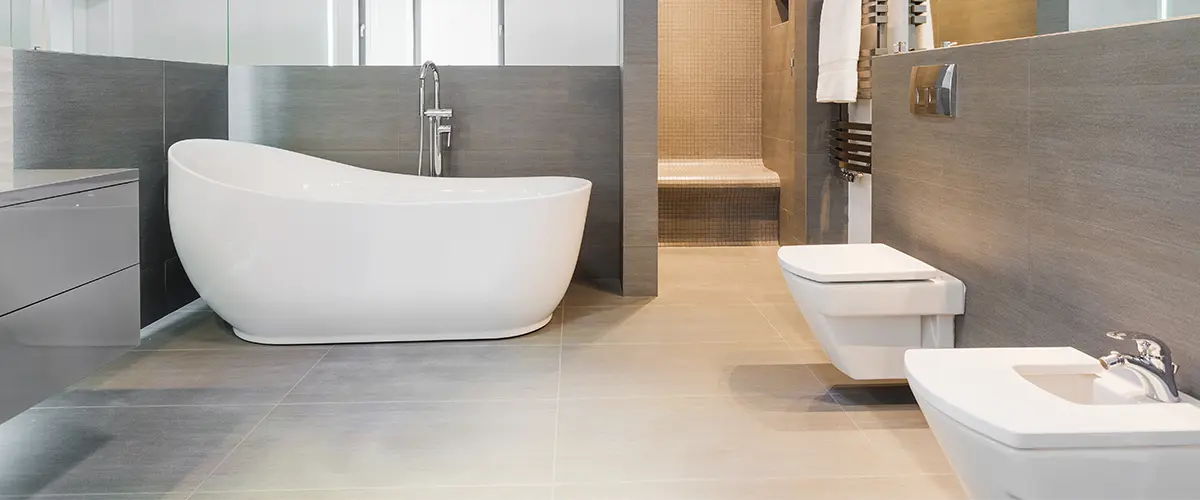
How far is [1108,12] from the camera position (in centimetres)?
221

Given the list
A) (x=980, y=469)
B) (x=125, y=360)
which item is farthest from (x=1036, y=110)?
(x=125, y=360)

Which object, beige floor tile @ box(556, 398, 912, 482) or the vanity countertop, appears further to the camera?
beige floor tile @ box(556, 398, 912, 482)

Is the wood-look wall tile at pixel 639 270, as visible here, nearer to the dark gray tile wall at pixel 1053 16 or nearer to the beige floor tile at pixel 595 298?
the beige floor tile at pixel 595 298

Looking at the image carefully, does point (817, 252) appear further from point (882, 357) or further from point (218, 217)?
point (218, 217)

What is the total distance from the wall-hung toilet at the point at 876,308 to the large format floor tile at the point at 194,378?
64.5 inches

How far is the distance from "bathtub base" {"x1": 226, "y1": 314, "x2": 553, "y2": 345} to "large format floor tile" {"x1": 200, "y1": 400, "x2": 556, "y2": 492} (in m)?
0.86

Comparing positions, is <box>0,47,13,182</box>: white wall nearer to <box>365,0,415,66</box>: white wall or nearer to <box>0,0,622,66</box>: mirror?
<box>0,0,622,66</box>: mirror

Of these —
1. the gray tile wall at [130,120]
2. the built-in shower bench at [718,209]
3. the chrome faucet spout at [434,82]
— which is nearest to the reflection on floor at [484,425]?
the gray tile wall at [130,120]

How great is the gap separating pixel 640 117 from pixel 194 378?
2275 mm

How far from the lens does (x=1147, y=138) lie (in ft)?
6.64

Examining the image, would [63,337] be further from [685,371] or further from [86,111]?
[685,371]

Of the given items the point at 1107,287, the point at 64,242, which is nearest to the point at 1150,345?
the point at 1107,287

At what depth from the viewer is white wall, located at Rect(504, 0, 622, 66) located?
510cm

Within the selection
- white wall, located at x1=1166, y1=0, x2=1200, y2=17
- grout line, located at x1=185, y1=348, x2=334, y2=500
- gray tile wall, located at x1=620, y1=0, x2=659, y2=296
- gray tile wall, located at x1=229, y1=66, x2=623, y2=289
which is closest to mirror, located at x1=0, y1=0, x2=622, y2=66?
gray tile wall, located at x1=229, y1=66, x2=623, y2=289
